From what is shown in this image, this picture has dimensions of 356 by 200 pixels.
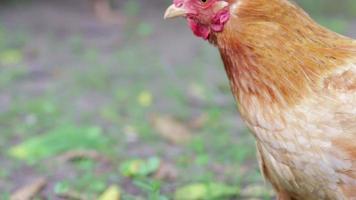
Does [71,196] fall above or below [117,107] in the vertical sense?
below

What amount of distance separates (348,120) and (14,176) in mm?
2441

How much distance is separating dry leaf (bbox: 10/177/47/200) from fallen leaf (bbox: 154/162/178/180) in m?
0.67

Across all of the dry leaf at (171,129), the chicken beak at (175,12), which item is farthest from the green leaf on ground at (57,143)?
the chicken beak at (175,12)

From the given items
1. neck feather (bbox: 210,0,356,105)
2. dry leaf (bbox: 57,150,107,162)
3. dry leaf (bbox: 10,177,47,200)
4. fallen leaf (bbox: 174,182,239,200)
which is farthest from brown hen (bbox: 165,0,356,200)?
dry leaf (bbox: 57,150,107,162)

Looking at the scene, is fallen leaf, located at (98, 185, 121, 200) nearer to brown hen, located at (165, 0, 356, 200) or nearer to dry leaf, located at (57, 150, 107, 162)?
dry leaf, located at (57, 150, 107, 162)

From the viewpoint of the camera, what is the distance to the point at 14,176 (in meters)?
4.39

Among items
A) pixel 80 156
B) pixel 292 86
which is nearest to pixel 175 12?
pixel 292 86

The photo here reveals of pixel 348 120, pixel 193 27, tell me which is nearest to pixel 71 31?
pixel 193 27

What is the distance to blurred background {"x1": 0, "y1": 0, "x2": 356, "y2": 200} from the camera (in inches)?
163

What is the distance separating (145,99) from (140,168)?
5.60ft

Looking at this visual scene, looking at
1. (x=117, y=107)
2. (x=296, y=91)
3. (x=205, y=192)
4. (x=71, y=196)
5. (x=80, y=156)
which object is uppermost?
(x=117, y=107)

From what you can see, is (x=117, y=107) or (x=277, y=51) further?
(x=117, y=107)

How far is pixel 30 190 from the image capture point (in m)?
3.99

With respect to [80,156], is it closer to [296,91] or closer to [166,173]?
[166,173]
